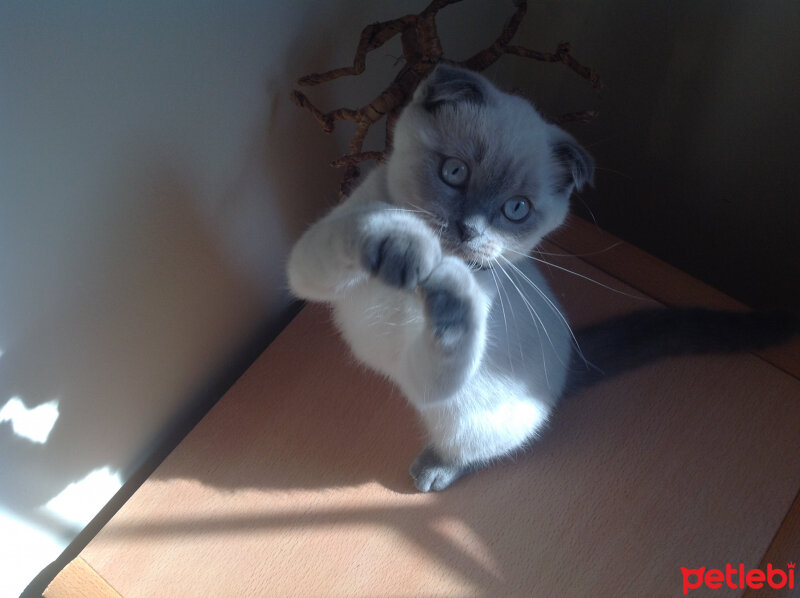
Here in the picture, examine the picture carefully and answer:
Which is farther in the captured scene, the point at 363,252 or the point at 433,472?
the point at 433,472

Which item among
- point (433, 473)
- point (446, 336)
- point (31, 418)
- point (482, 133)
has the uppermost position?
point (482, 133)

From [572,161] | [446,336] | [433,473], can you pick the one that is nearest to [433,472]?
[433,473]

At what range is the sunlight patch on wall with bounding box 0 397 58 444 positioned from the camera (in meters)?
0.73

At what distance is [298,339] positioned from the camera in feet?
3.71

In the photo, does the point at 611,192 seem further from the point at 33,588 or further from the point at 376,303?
the point at 33,588

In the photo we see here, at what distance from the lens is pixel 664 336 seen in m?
1.01

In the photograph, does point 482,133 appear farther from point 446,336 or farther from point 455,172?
point 446,336

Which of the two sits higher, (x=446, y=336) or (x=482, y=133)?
(x=482, y=133)

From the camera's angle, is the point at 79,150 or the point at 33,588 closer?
the point at 79,150

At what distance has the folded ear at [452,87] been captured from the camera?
0.71 metres

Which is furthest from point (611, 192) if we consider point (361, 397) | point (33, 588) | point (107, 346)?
point (33, 588)

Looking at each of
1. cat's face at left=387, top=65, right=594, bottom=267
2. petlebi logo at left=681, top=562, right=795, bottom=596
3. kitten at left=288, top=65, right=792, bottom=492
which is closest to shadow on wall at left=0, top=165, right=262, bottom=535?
kitten at left=288, top=65, right=792, bottom=492

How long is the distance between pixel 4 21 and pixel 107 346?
17.9 inches

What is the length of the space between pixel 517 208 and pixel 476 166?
3.2 inches
